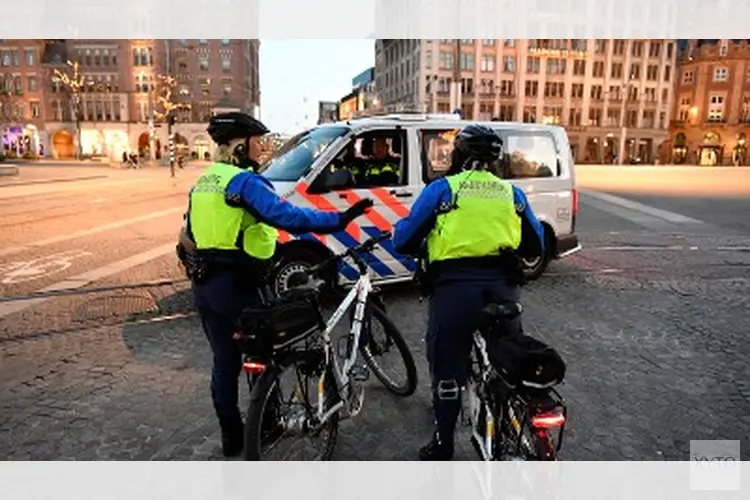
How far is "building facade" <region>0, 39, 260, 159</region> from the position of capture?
75.6 m

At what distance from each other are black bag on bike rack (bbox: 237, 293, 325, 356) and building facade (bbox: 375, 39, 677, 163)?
79.6 meters

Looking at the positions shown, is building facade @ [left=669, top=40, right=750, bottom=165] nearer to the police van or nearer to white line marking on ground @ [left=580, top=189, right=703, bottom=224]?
white line marking on ground @ [left=580, top=189, right=703, bottom=224]

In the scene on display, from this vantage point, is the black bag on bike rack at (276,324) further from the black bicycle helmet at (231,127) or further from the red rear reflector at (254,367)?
the black bicycle helmet at (231,127)

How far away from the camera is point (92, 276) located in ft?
26.9

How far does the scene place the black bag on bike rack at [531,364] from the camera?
2385 mm

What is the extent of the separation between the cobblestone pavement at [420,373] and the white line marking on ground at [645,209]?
24.8 feet

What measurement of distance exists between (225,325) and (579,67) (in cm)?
9298

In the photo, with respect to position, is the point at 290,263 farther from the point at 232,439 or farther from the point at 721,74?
the point at 721,74

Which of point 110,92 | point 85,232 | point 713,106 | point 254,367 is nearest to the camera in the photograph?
point 254,367

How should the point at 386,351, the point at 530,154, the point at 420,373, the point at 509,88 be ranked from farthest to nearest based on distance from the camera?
the point at 509,88 → the point at 530,154 → the point at 420,373 → the point at 386,351

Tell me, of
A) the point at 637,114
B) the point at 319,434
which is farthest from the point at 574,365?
the point at 637,114

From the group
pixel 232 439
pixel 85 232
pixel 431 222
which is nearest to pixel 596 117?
pixel 85 232

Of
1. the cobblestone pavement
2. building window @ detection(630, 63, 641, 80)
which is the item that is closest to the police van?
the cobblestone pavement

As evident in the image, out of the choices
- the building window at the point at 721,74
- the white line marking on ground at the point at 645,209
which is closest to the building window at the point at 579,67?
the building window at the point at 721,74
